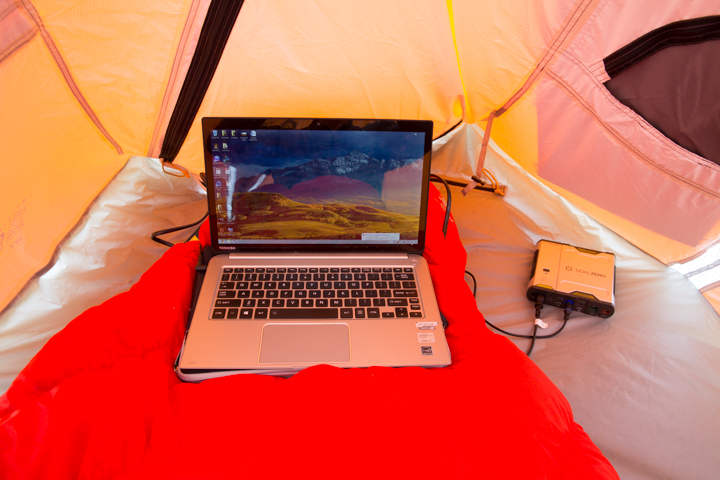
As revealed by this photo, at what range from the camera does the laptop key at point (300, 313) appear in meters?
0.71

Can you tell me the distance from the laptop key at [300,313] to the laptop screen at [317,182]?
0.15 m

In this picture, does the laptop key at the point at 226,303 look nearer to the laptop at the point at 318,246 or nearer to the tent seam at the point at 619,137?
the laptop at the point at 318,246

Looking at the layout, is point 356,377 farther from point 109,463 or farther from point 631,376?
point 631,376

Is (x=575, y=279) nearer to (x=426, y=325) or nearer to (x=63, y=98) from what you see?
(x=426, y=325)

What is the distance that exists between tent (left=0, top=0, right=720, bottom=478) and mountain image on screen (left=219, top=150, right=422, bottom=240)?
0.29m

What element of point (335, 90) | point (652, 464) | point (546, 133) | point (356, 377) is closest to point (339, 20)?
point (335, 90)

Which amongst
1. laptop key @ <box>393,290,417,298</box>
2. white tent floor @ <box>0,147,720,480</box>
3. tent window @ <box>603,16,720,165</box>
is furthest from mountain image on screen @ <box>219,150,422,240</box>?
tent window @ <box>603,16,720,165</box>

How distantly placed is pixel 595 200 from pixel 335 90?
70cm

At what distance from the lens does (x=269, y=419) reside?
544 millimetres

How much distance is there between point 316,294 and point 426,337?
0.22m

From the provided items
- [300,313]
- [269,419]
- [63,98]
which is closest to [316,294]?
[300,313]

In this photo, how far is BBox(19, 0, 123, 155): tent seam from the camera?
69cm

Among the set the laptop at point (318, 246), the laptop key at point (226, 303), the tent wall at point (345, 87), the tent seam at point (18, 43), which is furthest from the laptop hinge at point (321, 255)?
the tent seam at point (18, 43)

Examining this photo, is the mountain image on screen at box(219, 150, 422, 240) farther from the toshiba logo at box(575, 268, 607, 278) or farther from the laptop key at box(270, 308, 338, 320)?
the toshiba logo at box(575, 268, 607, 278)
